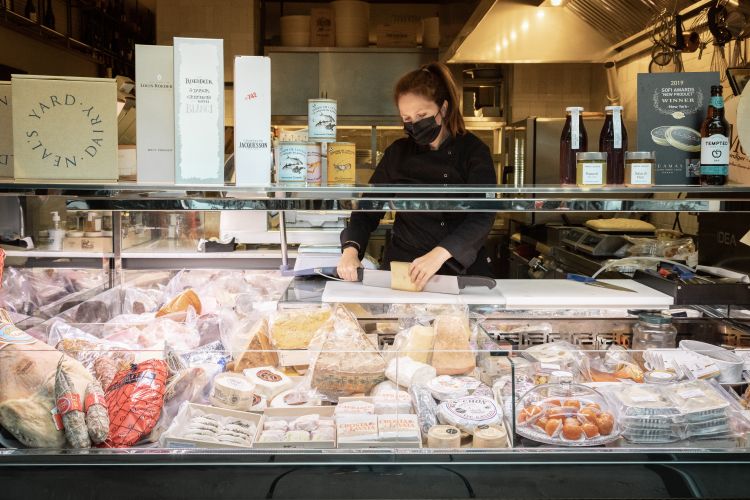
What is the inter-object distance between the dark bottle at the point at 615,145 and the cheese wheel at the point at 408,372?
30.1 inches

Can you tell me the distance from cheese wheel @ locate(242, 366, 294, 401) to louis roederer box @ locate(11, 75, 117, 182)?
0.57 m

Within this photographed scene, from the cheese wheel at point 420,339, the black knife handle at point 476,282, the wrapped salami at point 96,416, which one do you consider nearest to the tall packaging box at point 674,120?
the black knife handle at point 476,282

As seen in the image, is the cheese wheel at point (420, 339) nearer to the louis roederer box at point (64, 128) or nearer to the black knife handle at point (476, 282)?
the black knife handle at point (476, 282)

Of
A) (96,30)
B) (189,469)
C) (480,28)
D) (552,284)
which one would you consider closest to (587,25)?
(480,28)

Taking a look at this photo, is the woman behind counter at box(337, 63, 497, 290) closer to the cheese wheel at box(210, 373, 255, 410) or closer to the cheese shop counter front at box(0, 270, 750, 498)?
the cheese shop counter front at box(0, 270, 750, 498)

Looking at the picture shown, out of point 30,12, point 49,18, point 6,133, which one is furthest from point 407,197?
point 49,18

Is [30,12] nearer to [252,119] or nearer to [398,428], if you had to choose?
[252,119]

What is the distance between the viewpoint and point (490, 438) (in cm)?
150

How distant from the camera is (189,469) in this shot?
145cm

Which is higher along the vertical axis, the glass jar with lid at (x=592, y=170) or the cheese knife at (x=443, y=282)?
the glass jar with lid at (x=592, y=170)

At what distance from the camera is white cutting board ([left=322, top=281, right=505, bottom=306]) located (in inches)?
83.2

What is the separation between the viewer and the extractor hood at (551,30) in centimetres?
429

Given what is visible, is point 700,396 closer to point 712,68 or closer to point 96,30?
point 712,68

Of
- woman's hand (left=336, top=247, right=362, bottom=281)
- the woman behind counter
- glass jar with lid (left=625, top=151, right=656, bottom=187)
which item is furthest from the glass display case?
the woman behind counter
